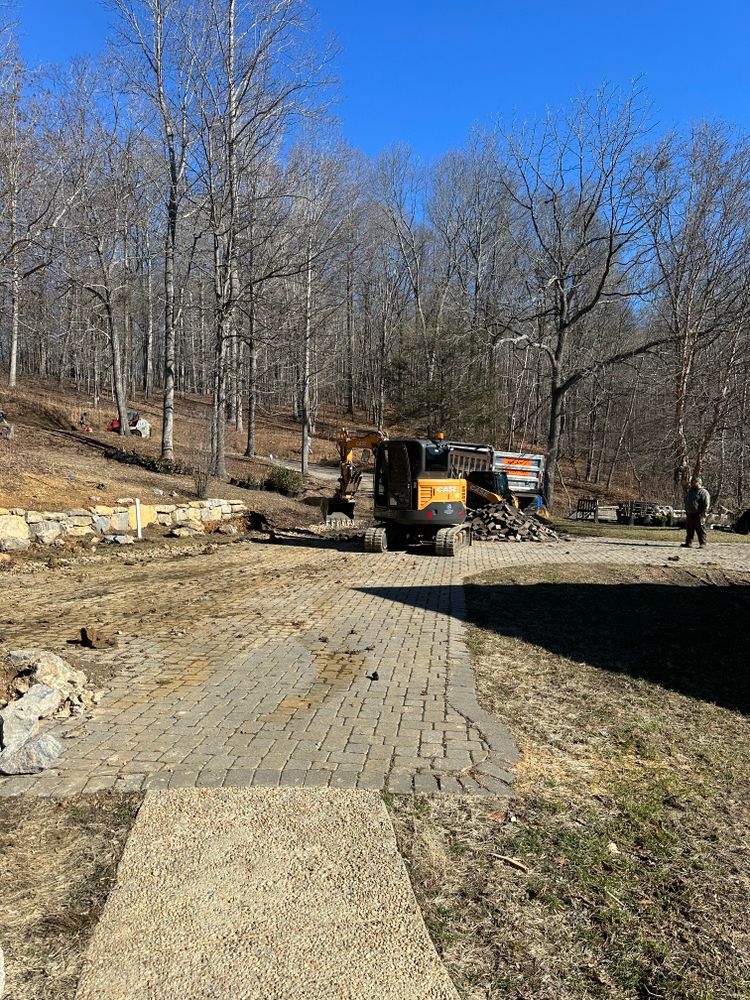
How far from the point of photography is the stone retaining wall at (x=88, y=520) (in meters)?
11.1

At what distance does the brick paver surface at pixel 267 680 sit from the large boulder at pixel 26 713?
0.76 feet

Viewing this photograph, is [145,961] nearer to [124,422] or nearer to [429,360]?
[124,422]

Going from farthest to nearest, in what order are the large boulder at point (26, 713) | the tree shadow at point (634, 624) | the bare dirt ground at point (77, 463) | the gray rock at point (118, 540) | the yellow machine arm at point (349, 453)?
1. the yellow machine arm at point (349, 453)
2. the bare dirt ground at point (77, 463)
3. the gray rock at point (118, 540)
4. the tree shadow at point (634, 624)
5. the large boulder at point (26, 713)

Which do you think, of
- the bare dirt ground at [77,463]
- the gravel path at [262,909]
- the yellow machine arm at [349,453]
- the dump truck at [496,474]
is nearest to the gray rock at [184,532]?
the bare dirt ground at [77,463]

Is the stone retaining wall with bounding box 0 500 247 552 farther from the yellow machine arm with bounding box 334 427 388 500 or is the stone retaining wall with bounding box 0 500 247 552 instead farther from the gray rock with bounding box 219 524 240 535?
the yellow machine arm with bounding box 334 427 388 500

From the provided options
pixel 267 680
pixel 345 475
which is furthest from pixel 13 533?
pixel 345 475

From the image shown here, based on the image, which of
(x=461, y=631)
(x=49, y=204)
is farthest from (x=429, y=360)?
(x=461, y=631)

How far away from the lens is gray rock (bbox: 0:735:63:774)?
3.86 m

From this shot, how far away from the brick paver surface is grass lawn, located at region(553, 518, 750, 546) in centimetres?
1024

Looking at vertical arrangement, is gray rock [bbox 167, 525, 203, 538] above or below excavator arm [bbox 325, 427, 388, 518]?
below

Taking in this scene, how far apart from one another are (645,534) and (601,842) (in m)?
18.2

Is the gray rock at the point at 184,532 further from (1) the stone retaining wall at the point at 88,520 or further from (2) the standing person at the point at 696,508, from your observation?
(2) the standing person at the point at 696,508

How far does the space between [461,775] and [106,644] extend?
14.0 ft

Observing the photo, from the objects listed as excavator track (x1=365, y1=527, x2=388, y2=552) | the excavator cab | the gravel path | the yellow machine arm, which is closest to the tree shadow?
the excavator cab
